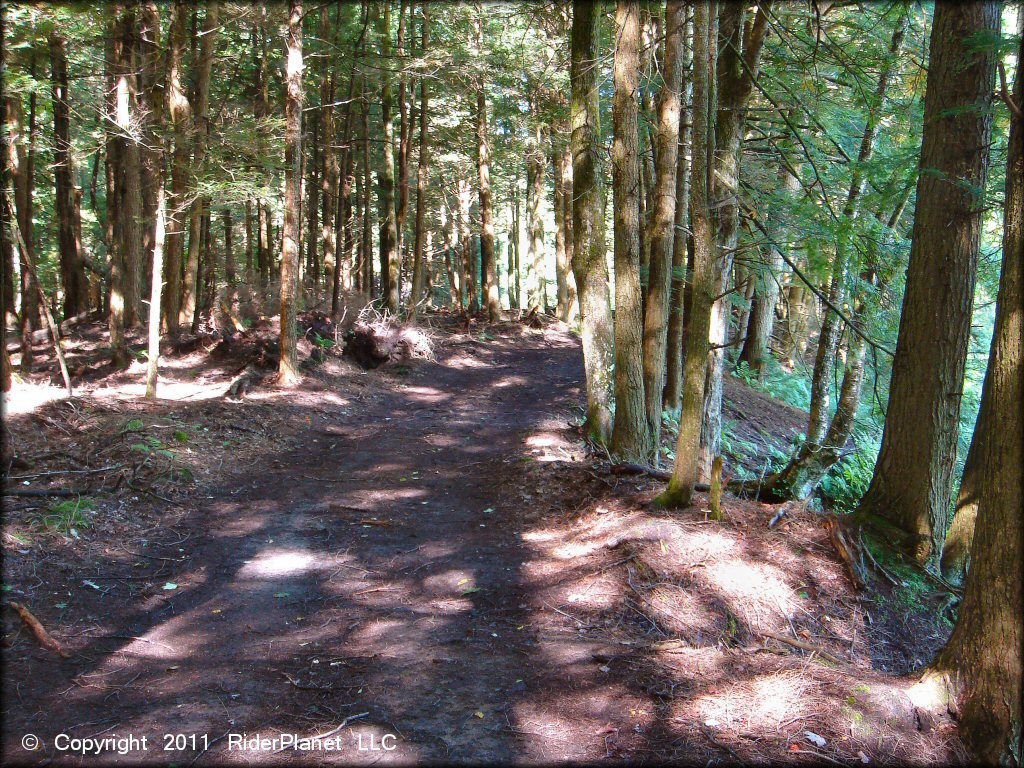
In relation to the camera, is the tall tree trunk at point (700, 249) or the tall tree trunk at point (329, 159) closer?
the tall tree trunk at point (700, 249)

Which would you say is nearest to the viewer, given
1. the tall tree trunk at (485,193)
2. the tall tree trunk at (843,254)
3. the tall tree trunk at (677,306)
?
the tall tree trunk at (843,254)

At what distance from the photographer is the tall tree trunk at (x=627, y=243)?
7.93m

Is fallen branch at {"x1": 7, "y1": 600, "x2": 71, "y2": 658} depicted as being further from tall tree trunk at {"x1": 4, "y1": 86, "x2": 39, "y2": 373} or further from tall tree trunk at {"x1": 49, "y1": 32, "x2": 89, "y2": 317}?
tall tree trunk at {"x1": 49, "y1": 32, "x2": 89, "y2": 317}

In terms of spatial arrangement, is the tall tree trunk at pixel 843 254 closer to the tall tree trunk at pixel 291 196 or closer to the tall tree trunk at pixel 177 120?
the tall tree trunk at pixel 291 196

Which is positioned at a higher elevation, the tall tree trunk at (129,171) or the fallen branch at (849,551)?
the tall tree trunk at (129,171)

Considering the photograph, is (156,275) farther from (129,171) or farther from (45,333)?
(45,333)

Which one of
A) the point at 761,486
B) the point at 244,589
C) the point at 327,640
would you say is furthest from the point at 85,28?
the point at 761,486

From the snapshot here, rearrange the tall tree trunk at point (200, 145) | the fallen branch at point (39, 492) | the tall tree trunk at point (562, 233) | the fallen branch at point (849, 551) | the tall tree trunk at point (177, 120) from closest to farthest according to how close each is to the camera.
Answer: the fallen branch at point (849, 551)
the fallen branch at point (39, 492)
the tall tree trunk at point (177, 120)
the tall tree trunk at point (200, 145)
the tall tree trunk at point (562, 233)

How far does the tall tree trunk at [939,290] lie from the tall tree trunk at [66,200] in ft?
53.8

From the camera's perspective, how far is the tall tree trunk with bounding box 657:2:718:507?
5797mm

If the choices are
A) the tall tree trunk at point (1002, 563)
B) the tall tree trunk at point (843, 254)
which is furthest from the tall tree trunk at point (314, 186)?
the tall tree trunk at point (1002, 563)

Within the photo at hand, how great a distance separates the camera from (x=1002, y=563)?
3365mm

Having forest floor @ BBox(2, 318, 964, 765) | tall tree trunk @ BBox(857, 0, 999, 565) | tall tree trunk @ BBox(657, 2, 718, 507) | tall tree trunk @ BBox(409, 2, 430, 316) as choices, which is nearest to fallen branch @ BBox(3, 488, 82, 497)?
forest floor @ BBox(2, 318, 964, 765)

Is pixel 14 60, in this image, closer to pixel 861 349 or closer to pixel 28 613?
pixel 28 613
